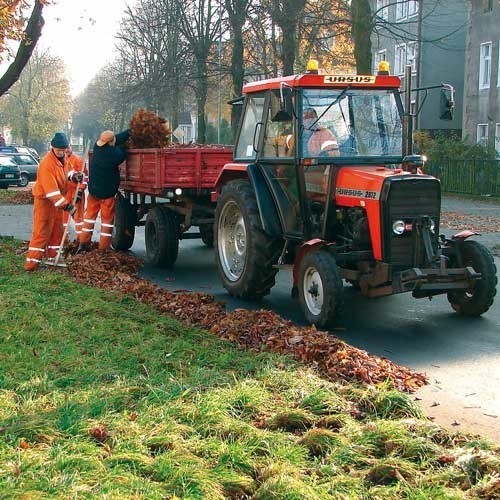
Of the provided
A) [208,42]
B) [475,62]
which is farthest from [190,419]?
[475,62]

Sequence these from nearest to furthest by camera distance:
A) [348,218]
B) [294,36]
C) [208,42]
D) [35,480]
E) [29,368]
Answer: [35,480] < [29,368] < [348,218] < [294,36] < [208,42]

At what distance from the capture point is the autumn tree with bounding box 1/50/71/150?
80.4 metres

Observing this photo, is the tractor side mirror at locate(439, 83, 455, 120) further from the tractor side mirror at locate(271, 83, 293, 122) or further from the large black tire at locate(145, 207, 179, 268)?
the large black tire at locate(145, 207, 179, 268)

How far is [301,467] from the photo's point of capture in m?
4.36

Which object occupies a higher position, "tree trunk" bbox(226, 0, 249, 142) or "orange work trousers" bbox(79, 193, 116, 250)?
"tree trunk" bbox(226, 0, 249, 142)

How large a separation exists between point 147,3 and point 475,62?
15.6 meters

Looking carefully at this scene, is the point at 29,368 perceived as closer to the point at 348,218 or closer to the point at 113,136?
the point at 348,218

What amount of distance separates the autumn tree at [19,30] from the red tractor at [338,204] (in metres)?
11.1

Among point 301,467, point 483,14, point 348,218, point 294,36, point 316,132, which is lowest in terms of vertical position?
point 301,467

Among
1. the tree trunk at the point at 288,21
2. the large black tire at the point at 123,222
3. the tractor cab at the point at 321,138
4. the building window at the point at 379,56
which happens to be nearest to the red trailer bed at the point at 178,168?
the large black tire at the point at 123,222

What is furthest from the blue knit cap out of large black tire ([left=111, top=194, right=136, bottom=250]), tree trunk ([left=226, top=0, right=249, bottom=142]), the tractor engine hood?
tree trunk ([left=226, top=0, right=249, bottom=142])

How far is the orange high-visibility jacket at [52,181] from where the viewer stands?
1081 centimetres

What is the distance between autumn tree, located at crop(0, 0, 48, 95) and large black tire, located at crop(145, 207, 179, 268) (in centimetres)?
886

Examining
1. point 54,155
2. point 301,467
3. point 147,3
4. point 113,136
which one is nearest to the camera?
point 301,467
